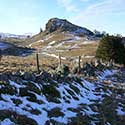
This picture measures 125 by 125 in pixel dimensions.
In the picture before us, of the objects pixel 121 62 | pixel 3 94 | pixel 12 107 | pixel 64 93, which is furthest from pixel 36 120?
pixel 121 62

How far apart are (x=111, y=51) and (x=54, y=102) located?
3821 cm

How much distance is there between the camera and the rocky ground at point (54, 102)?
17859mm

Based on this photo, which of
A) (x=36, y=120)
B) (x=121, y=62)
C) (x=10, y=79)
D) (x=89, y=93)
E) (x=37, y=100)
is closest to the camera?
(x=36, y=120)

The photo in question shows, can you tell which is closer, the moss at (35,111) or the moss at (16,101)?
the moss at (35,111)

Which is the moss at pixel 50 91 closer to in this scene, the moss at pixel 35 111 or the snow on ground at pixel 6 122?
the moss at pixel 35 111

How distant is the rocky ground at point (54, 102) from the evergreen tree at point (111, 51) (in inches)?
1166

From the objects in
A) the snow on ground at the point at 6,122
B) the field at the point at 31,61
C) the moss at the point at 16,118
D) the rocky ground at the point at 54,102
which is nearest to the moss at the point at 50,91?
the rocky ground at the point at 54,102

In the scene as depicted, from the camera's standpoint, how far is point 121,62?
5866 centimetres

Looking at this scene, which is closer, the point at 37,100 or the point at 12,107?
the point at 12,107

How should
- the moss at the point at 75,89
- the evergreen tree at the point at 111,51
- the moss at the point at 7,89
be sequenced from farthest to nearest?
the evergreen tree at the point at 111,51
the moss at the point at 75,89
the moss at the point at 7,89

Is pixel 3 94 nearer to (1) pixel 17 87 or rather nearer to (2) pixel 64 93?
(1) pixel 17 87

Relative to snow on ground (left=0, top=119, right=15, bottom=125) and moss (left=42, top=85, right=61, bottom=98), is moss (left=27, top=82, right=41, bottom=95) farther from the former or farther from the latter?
snow on ground (left=0, top=119, right=15, bottom=125)

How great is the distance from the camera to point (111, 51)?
58.5 metres

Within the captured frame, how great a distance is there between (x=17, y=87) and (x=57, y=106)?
2670mm
